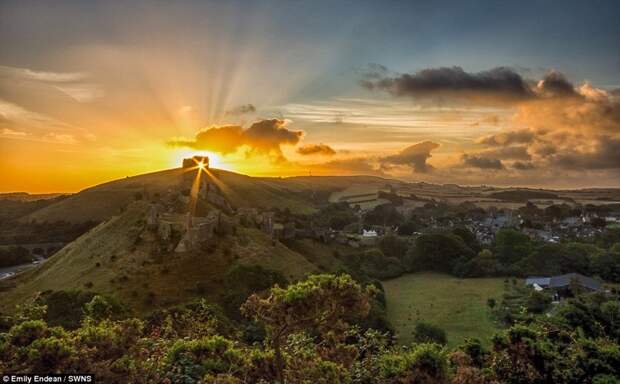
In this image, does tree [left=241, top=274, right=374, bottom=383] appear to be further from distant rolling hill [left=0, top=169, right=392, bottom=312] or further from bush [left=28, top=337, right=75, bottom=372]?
distant rolling hill [left=0, top=169, right=392, bottom=312]

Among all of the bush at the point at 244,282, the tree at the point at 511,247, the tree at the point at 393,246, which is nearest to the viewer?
the bush at the point at 244,282

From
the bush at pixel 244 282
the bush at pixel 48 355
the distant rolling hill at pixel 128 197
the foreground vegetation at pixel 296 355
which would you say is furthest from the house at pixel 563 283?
the distant rolling hill at pixel 128 197

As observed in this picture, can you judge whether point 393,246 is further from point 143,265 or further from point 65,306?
point 65,306

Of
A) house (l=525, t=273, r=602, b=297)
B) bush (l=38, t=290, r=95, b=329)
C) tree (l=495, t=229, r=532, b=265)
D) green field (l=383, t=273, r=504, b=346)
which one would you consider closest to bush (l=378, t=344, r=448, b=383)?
green field (l=383, t=273, r=504, b=346)

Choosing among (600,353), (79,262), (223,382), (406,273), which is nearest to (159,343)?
(223,382)

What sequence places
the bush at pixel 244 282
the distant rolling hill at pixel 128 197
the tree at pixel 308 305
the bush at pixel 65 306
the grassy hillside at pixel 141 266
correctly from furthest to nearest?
the distant rolling hill at pixel 128 197 < the bush at pixel 244 282 < the grassy hillside at pixel 141 266 < the bush at pixel 65 306 < the tree at pixel 308 305

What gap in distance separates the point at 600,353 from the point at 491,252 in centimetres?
7165

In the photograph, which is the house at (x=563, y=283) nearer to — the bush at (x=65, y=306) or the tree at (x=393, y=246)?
the tree at (x=393, y=246)

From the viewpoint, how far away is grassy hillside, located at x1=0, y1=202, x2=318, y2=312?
39969 mm

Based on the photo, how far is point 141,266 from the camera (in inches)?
1705

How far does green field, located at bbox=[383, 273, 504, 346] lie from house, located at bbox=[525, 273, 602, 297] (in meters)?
4.81

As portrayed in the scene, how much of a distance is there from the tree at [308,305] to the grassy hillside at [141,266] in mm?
30060

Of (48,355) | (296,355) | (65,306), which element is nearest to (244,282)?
(65,306)

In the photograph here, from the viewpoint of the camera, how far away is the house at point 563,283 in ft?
193
